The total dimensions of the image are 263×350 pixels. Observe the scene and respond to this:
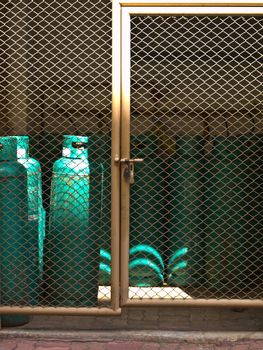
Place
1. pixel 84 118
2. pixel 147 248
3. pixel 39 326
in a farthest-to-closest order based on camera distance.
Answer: pixel 84 118, pixel 147 248, pixel 39 326

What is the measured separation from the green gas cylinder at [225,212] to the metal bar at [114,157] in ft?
3.29

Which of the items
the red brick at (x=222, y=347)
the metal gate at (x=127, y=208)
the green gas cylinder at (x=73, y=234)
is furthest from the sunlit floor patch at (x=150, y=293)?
the red brick at (x=222, y=347)

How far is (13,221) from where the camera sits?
408 centimetres

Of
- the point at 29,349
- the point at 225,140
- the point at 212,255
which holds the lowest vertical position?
the point at 29,349

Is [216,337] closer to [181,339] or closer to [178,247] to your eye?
[181,339]

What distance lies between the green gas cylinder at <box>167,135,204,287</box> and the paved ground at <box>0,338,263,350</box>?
2.55ft

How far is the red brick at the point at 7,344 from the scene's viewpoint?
3771mm

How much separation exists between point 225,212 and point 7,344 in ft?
6.38

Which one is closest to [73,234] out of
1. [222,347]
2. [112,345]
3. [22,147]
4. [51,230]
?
[51,230]

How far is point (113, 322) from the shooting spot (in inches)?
164

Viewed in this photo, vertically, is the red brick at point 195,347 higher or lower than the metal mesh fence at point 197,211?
lower

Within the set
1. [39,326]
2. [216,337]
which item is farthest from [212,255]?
[39,326]

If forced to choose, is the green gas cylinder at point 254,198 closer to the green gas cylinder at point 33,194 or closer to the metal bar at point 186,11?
the metal bar at point 186,11

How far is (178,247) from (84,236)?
85cm
